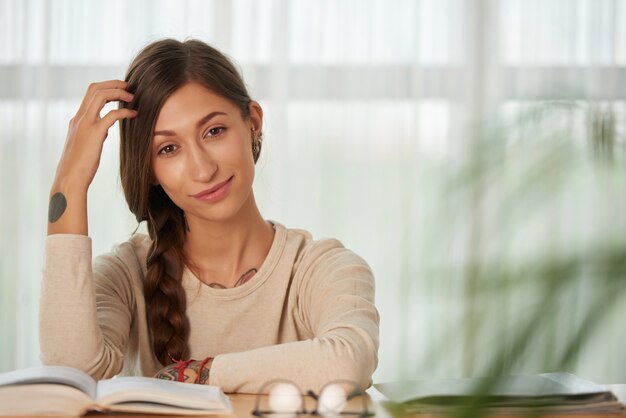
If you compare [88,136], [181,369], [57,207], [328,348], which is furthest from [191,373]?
[88,136]

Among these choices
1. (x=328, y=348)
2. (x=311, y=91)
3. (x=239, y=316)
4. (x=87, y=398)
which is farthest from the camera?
(x=311, y=91)

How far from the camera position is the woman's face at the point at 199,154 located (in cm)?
175

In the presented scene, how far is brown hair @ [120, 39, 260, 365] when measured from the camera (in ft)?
5.80

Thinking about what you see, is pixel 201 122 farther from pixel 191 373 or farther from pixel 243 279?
pixel 191 373

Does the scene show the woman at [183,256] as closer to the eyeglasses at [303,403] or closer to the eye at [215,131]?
the eye at [215,131]

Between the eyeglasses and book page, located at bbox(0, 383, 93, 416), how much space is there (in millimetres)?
260

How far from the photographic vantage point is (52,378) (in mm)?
1218

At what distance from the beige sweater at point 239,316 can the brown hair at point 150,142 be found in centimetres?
5

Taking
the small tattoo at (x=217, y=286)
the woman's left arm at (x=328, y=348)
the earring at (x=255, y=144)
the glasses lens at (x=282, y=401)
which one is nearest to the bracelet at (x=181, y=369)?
the woman's left arm at (x=328, y=348)

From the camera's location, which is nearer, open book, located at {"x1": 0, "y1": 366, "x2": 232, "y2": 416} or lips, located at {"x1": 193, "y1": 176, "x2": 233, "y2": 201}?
open book, located at {"x1": 0, "y1": 366, "x2": 232, "y2": 416}

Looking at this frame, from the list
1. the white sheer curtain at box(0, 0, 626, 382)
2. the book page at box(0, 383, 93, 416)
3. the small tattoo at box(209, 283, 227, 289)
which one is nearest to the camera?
the book page at box(0, 383, 93, 416)

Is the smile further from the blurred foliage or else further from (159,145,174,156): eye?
the blurred foliage

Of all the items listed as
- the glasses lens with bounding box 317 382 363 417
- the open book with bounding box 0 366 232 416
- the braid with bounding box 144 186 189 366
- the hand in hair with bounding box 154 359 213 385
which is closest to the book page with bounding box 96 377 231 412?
the open book with bounding box 0 366 232 416

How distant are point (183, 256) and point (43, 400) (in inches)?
30.0
